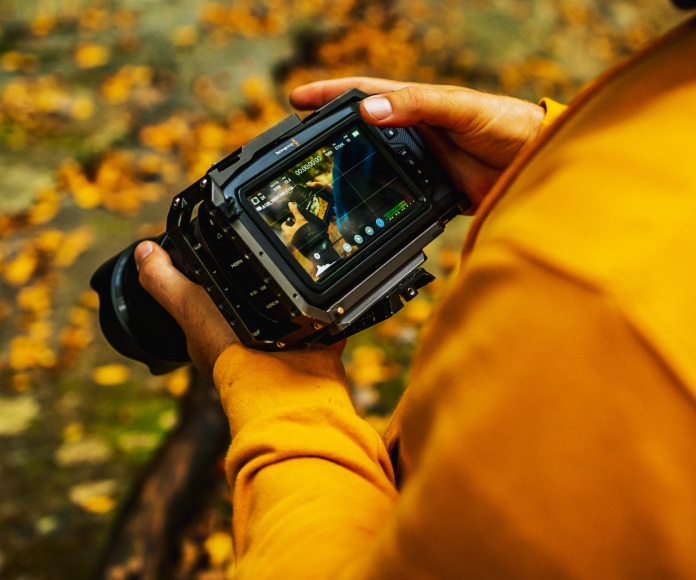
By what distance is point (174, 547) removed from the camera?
6.82ft

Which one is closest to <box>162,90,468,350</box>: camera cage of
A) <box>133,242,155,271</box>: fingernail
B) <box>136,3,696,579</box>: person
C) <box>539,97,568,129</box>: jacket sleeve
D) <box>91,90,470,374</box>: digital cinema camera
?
<box>91,90,470,374</box>: digital cinema camera

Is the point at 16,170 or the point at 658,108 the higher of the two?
the point at 658,108

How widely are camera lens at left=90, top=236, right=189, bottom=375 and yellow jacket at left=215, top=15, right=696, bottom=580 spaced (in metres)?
0.95

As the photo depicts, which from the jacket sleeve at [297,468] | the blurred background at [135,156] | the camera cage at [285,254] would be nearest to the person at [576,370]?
the jacket sleeve at [297,468]

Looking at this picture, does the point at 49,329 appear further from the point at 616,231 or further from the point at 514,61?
the point at 514,61

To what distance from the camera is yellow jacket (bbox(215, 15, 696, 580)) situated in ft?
1.75

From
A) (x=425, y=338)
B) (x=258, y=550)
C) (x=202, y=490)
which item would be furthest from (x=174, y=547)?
(x=425, y=338)

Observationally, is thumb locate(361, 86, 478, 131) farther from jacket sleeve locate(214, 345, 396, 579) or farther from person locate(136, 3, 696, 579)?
person locate(136, 3, 696, 579)

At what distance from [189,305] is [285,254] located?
12.0 inches

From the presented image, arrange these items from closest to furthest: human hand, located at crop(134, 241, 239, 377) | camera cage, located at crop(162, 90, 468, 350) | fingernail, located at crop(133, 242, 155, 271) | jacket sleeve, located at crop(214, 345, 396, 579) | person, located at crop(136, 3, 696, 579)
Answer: person, located at crop(136, 3, 696, 579)
jacket sleeve, located at crop(214, 345, 396, 579)
camera cage, located at crop(162, 90, 468, 350)
human hand, located at crop(134, 241, 239, 377)
fingernail, located at crop(133, 242, 155, 271)

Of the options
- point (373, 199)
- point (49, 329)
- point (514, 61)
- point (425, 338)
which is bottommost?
point (49, 329)

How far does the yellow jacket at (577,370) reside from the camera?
0.53 m

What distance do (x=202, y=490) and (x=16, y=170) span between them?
181 cm

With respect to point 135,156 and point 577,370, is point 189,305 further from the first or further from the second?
point 135,156
